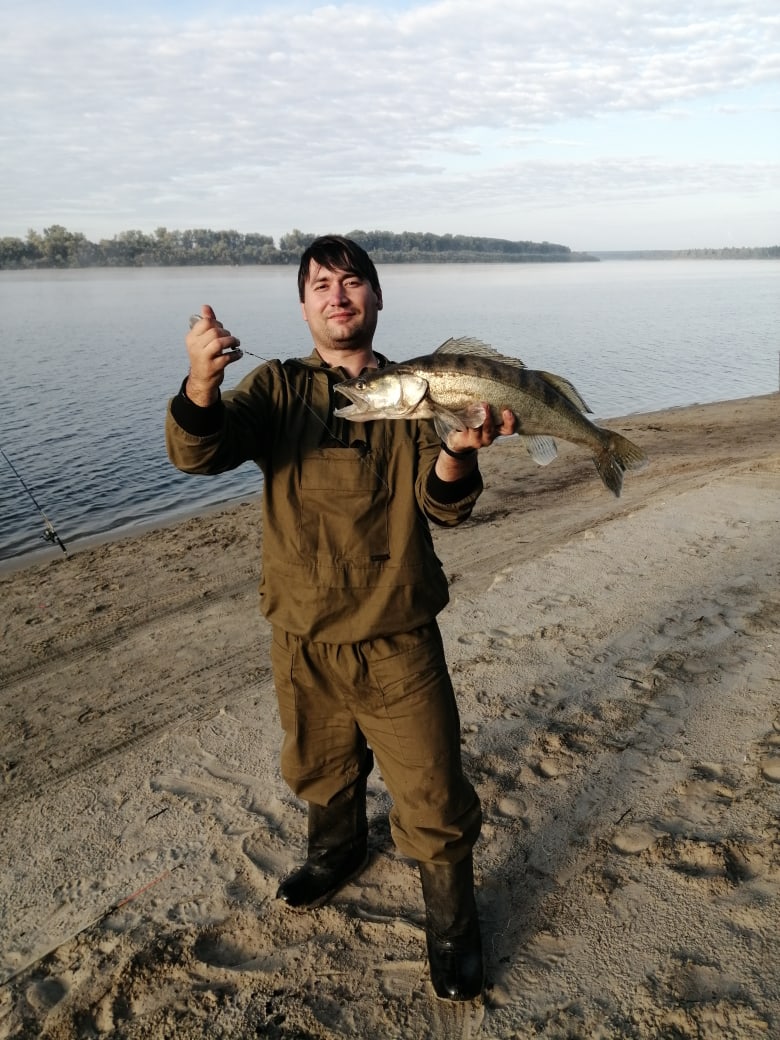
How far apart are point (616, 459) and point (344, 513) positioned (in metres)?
1.43

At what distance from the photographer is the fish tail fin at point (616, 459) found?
343cm

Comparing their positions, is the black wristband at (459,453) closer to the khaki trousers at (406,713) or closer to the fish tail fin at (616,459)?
the khaki trousers at (406,713)

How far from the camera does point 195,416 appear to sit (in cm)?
→ 249

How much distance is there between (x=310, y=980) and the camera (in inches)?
115

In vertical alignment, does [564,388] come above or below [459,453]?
above

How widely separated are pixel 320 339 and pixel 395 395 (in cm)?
50

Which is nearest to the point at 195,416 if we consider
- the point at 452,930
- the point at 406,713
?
the point at 406,713

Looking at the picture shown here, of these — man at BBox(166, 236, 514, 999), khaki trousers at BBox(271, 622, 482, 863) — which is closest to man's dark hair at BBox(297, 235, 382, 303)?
man at BBox(166, 236, 514, 999)

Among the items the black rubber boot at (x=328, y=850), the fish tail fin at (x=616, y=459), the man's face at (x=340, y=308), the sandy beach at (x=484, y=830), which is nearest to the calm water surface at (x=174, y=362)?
the sandy beach at (x=484, y=830)

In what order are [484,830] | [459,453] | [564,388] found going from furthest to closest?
[484,830]
[564,388]
[459,453]

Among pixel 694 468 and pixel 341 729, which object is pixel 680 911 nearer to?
pixel 341 729

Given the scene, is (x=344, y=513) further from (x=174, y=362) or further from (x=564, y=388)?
(x=174, y=362)

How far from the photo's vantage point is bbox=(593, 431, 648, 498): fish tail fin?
3.43 m

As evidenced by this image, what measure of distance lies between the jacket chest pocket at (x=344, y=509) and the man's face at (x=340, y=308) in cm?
48
